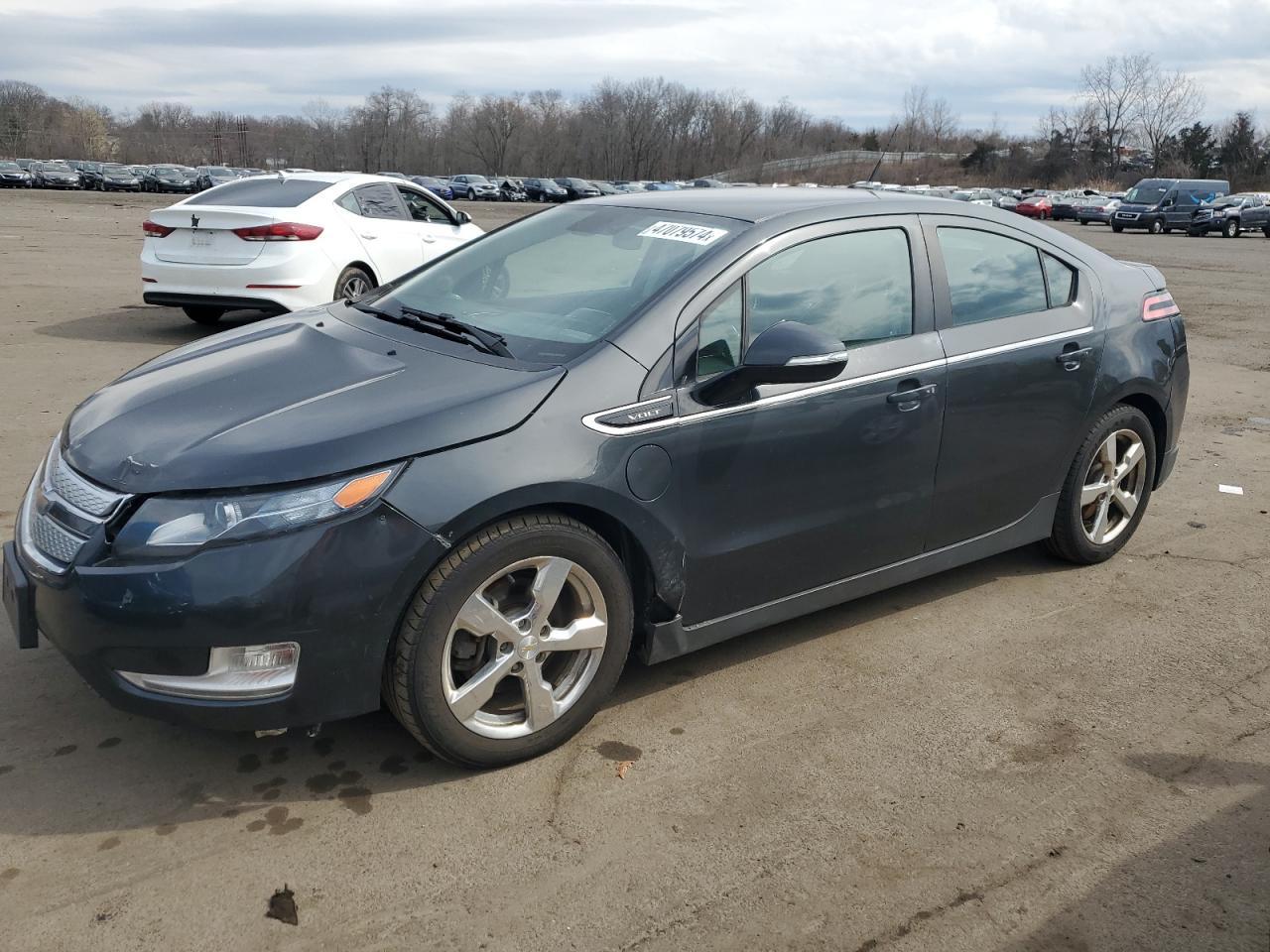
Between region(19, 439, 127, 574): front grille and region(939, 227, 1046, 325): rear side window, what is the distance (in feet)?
9.67

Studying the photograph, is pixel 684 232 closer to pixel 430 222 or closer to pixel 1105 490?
pixel 1105 490

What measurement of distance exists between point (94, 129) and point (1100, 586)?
144m

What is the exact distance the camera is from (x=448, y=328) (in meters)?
3.75

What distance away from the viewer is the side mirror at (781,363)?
3.34 metres

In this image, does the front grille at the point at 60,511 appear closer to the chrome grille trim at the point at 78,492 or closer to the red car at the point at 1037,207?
the chrome grille trim at the point at 78,492

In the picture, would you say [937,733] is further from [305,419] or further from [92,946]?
[92,946]

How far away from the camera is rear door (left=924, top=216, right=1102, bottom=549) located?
4164mm

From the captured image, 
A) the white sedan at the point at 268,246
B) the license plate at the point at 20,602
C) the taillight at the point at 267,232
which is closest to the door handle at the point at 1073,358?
the license plate at the point at 20,602

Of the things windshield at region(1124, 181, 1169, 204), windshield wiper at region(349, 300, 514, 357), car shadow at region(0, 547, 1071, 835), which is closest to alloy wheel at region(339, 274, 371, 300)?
windshield wiper at region(349, 300, 514, 357)

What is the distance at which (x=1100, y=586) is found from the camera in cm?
484

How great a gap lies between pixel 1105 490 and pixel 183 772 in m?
3.85

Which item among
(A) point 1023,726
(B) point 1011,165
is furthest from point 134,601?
(B) point 1011,165

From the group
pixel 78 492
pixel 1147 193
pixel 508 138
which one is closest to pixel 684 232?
pixel 78 492

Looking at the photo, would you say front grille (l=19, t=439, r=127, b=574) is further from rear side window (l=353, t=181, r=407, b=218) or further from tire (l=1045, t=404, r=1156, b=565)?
rear side window (l=353, t=181, r=407, b=218)
